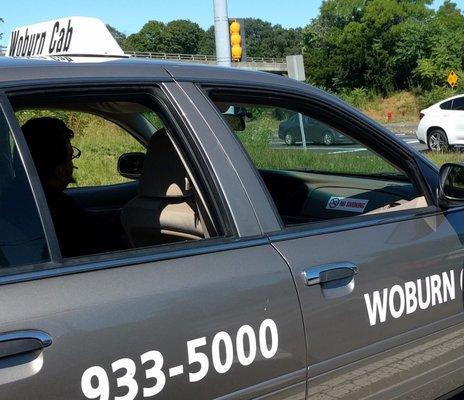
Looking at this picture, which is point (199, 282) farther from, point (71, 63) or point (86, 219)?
point (86, 219)

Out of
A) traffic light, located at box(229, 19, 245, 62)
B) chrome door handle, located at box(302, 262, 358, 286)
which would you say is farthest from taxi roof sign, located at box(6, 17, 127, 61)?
traffic light, located at box(229, 19, 245, 62)

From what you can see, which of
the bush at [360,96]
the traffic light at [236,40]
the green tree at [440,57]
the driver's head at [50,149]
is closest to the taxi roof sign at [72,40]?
the driver's head at [50,149]

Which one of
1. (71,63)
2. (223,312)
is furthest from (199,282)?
(71,63)

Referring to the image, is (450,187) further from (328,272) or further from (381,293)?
(328,272)

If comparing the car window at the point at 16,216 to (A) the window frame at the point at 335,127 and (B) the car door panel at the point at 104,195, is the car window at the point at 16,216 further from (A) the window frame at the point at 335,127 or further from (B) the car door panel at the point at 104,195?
(B) the car door panel at the point at 104,195

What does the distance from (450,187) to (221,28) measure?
25.7 ft

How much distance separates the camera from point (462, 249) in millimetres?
2652

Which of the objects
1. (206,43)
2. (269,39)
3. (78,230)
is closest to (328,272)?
(78,230)

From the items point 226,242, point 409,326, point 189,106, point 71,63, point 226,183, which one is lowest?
point 409,326

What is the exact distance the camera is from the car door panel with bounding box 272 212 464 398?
2113 mm

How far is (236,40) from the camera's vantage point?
10852 mm

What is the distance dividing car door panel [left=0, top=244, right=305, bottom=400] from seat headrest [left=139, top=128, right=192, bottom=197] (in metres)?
0.46

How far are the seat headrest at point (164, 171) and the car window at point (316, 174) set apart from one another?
267mm

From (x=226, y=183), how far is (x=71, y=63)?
59 cm
